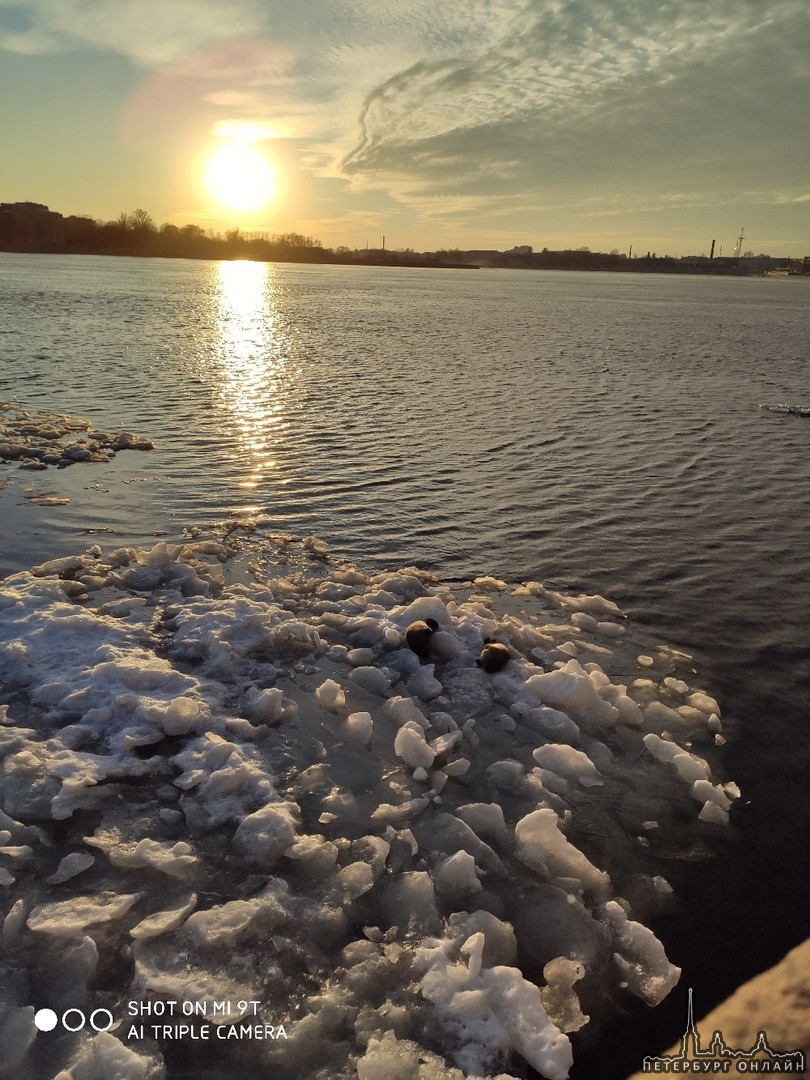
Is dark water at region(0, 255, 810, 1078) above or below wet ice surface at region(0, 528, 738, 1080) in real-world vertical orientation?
above

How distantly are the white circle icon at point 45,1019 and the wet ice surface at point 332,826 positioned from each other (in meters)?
0.05

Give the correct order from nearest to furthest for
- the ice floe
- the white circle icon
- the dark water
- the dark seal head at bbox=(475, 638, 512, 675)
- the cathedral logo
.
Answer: the cathedral logo, the white circle icon, the dark water, the dark seal head at bbox=(475, 638, 512, 675), the ice floe

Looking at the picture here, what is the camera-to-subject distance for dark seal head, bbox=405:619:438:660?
7887mm

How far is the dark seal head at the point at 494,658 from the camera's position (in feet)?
25.0

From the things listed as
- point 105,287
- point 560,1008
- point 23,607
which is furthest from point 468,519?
point 105,287

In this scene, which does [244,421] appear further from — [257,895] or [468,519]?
[257,895]

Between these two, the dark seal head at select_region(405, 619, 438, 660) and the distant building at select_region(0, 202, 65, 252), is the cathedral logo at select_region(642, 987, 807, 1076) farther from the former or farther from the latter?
the distant building at select_region(0, 202, 65, 252)

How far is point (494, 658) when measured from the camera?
7633 millimetres

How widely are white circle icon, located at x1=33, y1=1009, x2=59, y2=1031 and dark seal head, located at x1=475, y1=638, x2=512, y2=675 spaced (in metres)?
4.98

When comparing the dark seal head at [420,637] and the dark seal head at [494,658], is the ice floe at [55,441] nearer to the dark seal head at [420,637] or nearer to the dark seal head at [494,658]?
the dark seal head at [420,637]

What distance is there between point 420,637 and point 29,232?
197872 millimetres

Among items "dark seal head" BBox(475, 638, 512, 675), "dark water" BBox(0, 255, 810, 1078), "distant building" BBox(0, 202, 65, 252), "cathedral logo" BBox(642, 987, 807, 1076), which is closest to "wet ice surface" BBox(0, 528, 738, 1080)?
"dark seal head" BBox(475, 638, 512, 675)

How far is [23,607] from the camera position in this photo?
8.20 metres

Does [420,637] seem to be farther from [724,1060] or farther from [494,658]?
[724,1060]
